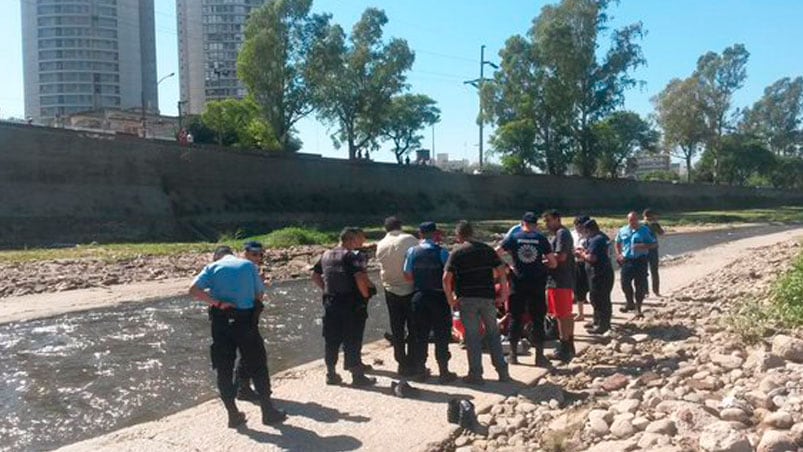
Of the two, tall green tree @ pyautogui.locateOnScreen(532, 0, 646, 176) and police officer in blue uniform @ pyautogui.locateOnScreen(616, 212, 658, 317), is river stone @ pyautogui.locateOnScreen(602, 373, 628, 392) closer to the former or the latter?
police officer in blue uniform @ pyautogui.locateOnScreen(616, 212, 658, 317)

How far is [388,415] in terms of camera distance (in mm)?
7211

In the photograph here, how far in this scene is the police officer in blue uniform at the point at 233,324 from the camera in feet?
22.6

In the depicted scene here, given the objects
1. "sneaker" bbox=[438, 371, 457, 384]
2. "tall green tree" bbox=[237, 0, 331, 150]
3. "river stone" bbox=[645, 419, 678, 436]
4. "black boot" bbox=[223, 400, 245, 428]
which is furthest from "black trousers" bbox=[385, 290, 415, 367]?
"tall green tree" bbox=[237, 0, 331, 150]

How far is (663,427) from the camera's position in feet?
18.7

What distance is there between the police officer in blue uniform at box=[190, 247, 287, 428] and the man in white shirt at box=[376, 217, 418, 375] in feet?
6.11

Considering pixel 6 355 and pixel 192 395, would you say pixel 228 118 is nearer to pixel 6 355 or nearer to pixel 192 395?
pixel 6 355

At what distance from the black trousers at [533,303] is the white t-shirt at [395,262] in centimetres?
136

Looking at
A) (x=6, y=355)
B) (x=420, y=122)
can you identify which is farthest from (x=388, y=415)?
(x=420, y=122)

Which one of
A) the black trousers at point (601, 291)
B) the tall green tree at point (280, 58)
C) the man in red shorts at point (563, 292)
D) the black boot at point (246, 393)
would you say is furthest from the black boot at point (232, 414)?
the tall green tree at point (280, 58)

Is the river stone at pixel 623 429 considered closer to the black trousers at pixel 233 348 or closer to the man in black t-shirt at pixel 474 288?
the man in black t-shirt at pixel 474 288

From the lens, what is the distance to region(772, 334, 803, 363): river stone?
7191mm

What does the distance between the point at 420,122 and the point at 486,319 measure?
72.4 m

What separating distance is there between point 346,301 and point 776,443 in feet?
14.6

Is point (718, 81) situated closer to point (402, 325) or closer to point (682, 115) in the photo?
point (682, 115)
